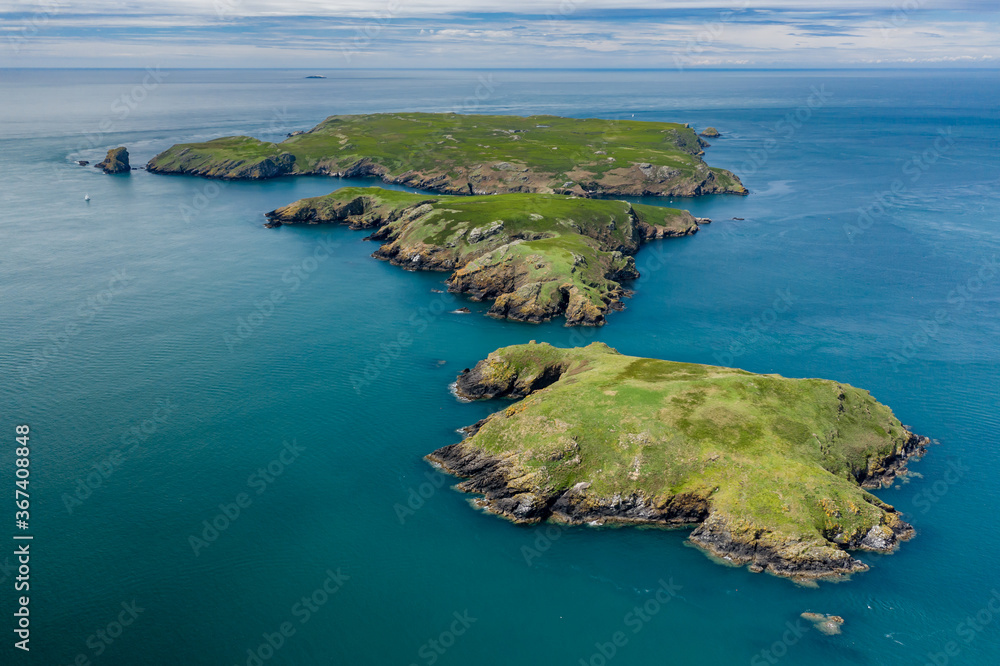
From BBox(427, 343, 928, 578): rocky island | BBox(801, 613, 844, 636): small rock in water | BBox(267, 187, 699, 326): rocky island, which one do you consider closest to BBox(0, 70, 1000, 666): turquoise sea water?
BBox(801, 613, 844, 636): small rock in water

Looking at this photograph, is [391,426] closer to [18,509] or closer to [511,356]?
[511,356]

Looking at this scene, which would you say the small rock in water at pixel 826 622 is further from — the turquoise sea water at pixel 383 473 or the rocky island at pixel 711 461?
the rocky island at pixel 711 461

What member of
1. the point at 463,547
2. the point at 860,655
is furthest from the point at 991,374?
the point at 463,547

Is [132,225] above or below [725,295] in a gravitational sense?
below

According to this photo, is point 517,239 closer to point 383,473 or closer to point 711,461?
point 383,473

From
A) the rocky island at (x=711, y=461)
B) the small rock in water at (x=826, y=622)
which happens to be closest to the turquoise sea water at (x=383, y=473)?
A: the small rock in water at (x=826, y=622)

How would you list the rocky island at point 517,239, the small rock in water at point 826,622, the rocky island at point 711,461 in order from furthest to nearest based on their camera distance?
1. the rocky island at point 517,239
2. the rocky island at point 711,461
3. the small rock in water at point 826,622
